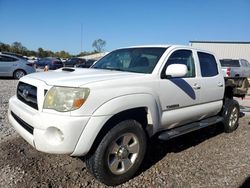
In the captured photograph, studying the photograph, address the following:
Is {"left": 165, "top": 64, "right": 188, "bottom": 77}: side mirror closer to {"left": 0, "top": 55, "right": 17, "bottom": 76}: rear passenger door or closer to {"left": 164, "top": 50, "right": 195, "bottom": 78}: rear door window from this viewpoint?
{"left": 164, "top": 50, "right": 195, "bottom": 78}: rear door window

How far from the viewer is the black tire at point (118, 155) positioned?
11.3 feet

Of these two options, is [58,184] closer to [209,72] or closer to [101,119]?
[101,119]

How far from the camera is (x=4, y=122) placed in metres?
6.23

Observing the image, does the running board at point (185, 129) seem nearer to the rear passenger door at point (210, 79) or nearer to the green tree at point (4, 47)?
the rear passenger door at point (210, 79)

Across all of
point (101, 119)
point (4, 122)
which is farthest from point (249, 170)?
point (4, 122)

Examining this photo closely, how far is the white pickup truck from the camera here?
3234 mm

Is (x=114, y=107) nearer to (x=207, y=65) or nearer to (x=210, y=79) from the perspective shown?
(x=210, y=79)

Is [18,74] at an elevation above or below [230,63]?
below

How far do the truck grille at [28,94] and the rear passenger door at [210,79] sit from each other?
9.51 ft

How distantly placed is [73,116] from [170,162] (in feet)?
6.51

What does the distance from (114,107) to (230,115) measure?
3.79m

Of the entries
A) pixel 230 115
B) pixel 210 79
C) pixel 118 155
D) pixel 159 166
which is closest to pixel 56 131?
pixel 118 155

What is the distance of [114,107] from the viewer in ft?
11.3

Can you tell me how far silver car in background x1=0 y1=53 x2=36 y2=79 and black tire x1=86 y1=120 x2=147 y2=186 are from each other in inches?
575
